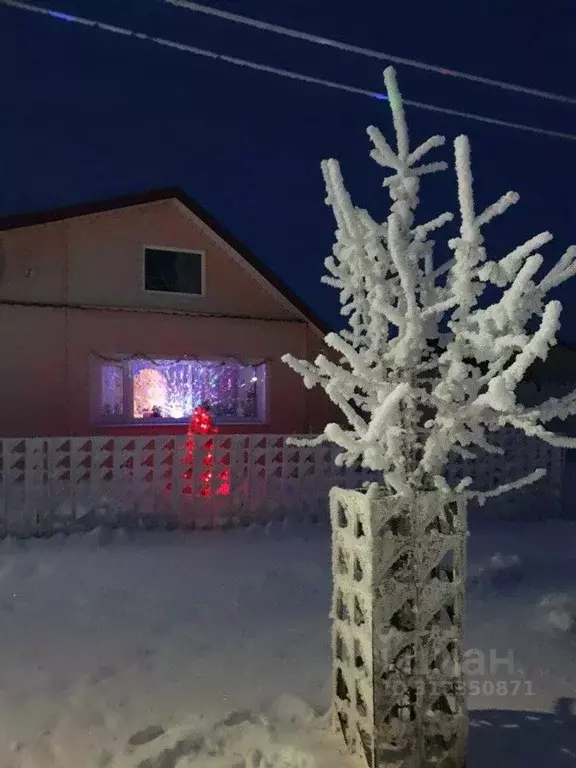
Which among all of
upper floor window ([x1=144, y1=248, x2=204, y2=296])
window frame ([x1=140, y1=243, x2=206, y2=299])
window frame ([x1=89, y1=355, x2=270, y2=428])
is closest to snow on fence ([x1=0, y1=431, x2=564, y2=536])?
window frame ([x1=89, y1=355, x2=270, y2=428])

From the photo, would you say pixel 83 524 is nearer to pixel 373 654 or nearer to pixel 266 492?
pixel 266 492

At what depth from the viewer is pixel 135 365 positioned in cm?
1474

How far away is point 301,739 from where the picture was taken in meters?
3.32

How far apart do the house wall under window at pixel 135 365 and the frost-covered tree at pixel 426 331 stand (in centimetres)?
1123

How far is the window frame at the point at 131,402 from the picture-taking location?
1379 centimetres

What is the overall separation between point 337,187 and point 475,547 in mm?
6285

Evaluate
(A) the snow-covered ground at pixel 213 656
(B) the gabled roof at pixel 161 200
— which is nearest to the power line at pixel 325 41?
(B) the gabled roof at pixel 161 200

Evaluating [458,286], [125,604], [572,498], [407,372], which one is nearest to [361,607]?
[407,372]

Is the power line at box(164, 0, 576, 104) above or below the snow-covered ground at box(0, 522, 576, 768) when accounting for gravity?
above

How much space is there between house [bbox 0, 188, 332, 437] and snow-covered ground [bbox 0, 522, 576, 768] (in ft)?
20.7

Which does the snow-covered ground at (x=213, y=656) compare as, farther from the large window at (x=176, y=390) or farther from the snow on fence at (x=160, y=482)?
the large window at (x=176, y=390)

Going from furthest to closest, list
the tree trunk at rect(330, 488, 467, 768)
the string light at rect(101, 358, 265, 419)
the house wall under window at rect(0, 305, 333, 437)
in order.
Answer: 1. the string light at rect(101, 358, 265, 419)
2. the house wall under window at rect(0, 305, 333, 437)
3. the tree trunk at rect(330, 488, 467, 768)

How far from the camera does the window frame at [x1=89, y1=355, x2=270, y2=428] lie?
45.2 feet

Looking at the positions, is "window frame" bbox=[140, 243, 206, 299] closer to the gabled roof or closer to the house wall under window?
the house wall under window
